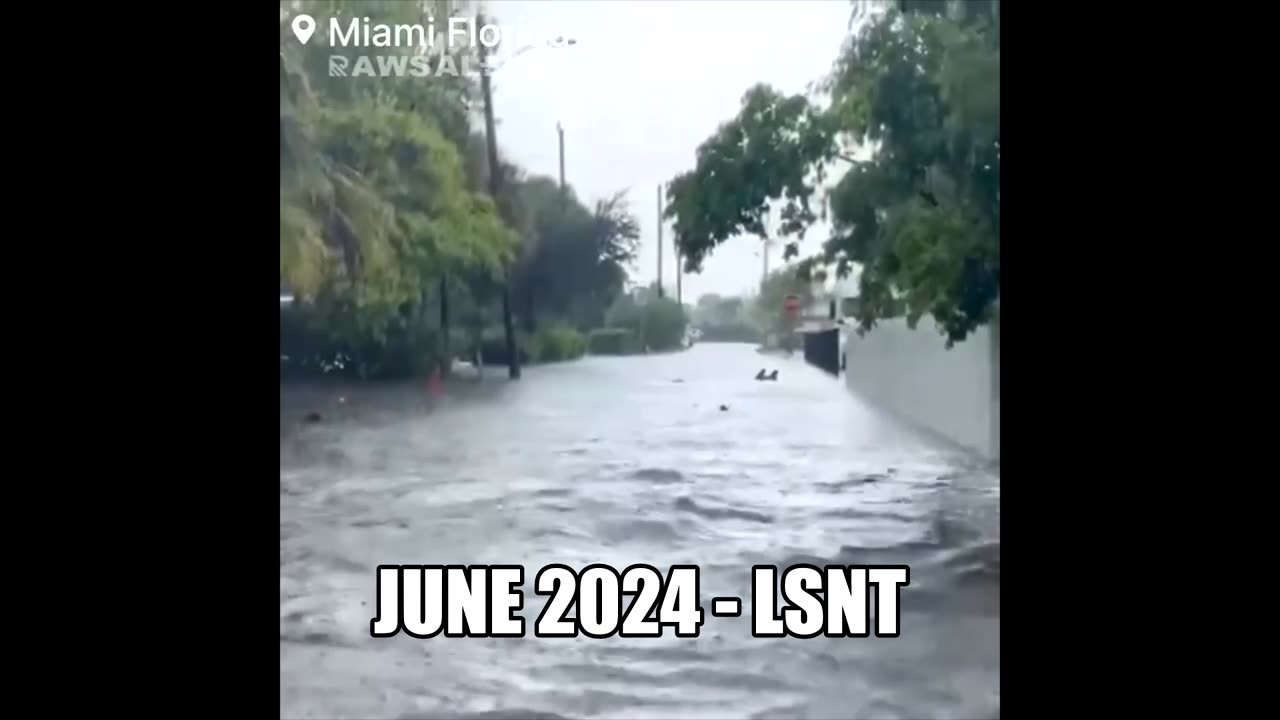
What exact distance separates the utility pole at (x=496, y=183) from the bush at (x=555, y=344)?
0.04 metres

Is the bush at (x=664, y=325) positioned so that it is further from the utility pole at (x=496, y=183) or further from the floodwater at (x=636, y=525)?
the utility pole at (x=496, y=183)

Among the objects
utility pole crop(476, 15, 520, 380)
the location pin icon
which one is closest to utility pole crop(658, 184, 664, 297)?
utility pole crop(476, 15, 520, 380)

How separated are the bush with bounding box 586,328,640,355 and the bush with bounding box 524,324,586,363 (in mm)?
22

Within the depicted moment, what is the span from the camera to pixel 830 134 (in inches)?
118

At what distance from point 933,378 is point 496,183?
1.04 meters

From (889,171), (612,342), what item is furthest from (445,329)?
(889,171)

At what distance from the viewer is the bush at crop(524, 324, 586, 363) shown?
2.96 metres

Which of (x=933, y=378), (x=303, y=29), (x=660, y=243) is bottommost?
(x=933, y=378)

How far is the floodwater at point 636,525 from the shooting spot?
2.66 meters

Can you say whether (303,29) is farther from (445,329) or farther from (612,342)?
(612,342)

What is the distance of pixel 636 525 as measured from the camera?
285cm

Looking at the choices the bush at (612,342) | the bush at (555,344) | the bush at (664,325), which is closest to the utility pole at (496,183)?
the bush at (555,344)
